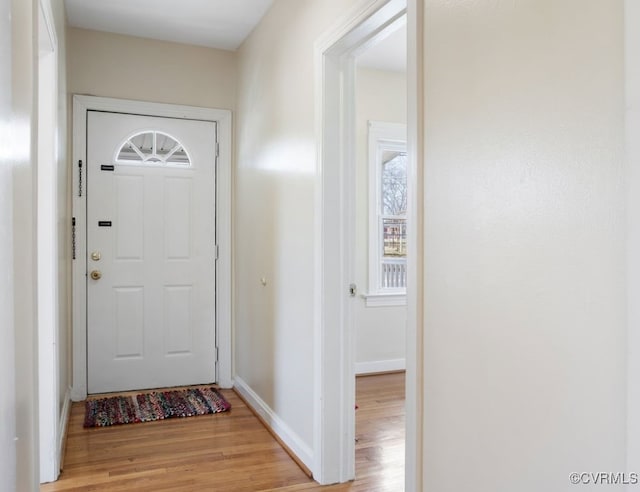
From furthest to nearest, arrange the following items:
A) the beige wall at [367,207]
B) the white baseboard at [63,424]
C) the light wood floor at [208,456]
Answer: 1. the beige wall at [367,207]
2. the white baseboard at [63,424]
3. the light wood floor at [208,456]

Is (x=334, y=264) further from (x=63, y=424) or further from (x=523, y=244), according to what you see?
(x=63, y=424)

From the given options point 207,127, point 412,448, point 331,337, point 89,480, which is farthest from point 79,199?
point 412,448

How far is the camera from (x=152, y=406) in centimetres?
344

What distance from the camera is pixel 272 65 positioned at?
3.15 m

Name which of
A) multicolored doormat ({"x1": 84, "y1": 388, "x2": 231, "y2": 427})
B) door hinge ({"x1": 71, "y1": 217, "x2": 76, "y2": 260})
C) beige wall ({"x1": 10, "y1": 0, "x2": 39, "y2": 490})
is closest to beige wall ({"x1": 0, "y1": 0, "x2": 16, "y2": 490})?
beige wall ({"x1": 10, "y1": 0, "x2": 39, "y2": 490})

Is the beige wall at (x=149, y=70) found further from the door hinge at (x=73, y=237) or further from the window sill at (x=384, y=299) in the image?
the window sill at (x=384, y=299)

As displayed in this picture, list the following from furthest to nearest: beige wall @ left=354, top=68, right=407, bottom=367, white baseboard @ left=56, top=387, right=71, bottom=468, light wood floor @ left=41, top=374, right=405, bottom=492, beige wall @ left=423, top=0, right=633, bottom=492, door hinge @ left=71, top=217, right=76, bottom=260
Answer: beige wall @ left=354, top=68, right=407, bottom=367, door hinge @ left=71, top=217, right=76, bottom=260, white baseboard @ left=56, top=387, right=71, bottom=468, light wood floor @ left=41, top=374, right=405, bottom=492, beige wall @ left=423, top=0, right=633, bottom=492

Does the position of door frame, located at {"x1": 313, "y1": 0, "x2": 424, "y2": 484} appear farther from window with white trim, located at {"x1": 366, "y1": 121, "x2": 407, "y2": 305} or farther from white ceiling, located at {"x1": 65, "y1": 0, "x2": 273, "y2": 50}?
window with white trim, located at {"x1": 366, "y1": 121, "x2": 407, "y2": 305}

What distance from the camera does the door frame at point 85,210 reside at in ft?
11.8

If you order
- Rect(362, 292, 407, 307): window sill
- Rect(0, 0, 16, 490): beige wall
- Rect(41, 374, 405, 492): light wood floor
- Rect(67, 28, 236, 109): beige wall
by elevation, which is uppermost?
Rect(67, 28, 236, 109): beige wall

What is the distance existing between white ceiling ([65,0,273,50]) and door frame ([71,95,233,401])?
495 millimetres

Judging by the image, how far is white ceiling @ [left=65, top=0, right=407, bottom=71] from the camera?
317 centimetres

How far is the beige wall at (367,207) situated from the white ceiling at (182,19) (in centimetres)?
46

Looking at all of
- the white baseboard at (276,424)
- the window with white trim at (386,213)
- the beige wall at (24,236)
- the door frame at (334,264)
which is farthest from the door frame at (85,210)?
the beige wall at (24,236)
